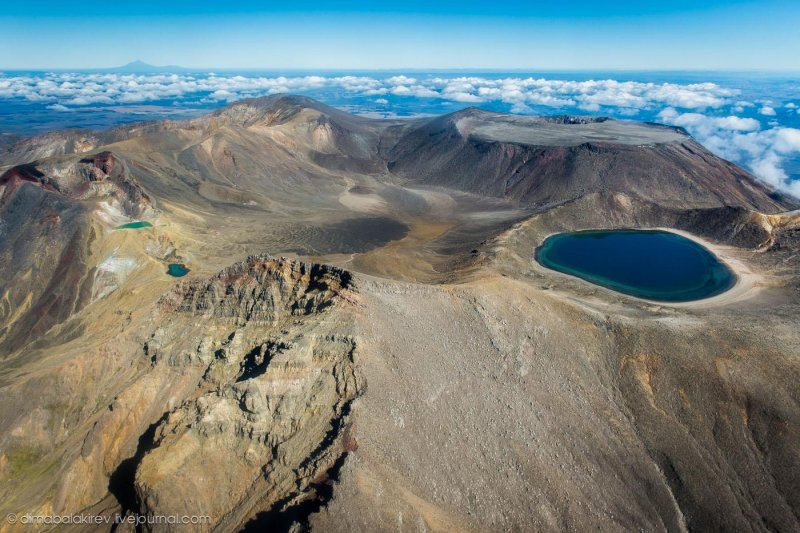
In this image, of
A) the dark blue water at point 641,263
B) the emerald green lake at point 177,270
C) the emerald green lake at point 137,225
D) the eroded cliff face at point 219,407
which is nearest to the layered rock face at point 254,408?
the eroded cliff face at point 219,407

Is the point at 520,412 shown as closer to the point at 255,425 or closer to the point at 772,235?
the point at 255,425

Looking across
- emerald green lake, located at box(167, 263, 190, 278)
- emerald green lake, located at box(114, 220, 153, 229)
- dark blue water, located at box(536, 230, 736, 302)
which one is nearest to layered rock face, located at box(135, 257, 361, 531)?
emerald green lake, located at box(167, 263, 190, 278)

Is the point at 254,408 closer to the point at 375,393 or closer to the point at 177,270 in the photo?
the point at 375,393

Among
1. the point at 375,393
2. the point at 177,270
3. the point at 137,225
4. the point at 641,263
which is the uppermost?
the point at 375,393

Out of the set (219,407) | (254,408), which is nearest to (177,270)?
(219,407)

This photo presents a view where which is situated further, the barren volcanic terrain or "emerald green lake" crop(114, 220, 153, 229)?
"emerald green lake" crop(114, 220, 153, 229)

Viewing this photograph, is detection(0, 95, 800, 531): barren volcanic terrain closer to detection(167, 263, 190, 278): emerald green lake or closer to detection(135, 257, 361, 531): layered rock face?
detection(135, 257, 361, 531): layered rock face

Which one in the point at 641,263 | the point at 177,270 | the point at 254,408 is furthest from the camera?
the point at 641,263
